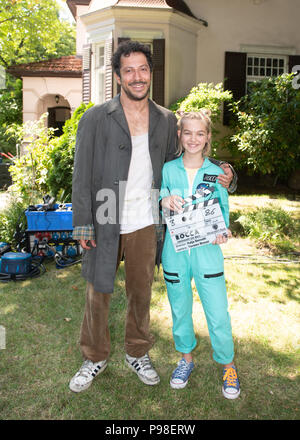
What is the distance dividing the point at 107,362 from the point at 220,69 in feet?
38.6

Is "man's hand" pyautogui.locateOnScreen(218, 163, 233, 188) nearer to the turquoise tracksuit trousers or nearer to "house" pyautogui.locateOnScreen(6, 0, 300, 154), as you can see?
the turquoise tracksuit trousers

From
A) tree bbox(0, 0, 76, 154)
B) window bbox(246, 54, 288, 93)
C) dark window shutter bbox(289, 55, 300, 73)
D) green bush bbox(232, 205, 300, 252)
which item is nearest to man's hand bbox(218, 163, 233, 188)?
green bush bbox(232, 205, 300, 252)

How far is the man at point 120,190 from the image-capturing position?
9.09 feet

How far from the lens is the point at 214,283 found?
2822 mm

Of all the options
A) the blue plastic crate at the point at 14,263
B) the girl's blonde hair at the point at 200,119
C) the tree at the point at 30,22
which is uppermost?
the tree at the point at 30,22

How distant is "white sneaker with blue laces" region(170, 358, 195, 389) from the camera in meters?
3.05

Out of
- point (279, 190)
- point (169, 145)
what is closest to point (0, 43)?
point (279, 190)

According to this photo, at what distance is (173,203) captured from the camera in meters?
2.82

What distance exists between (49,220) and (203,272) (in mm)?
3638

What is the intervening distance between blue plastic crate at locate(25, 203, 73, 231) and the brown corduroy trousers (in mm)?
2961

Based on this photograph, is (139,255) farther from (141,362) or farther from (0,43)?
(0,43)

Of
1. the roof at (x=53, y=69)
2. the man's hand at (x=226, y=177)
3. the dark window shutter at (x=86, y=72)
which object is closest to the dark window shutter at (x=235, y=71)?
the dark window shutter at (x=86, y=72)

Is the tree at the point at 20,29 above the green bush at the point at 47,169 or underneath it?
above

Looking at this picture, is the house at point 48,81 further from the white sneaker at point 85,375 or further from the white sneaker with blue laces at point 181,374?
the white sneaker with blue laces at point 181,374
